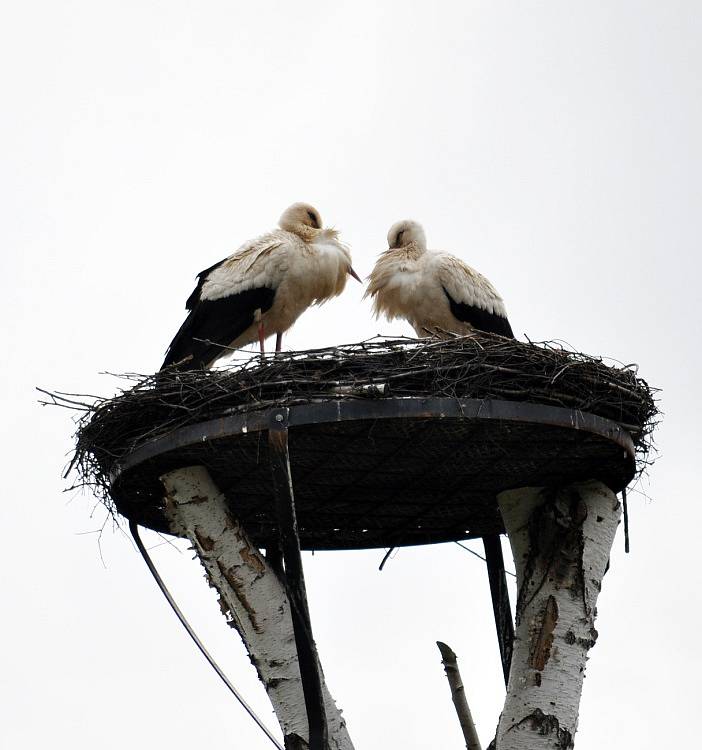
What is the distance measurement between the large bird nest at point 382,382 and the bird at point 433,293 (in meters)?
2.45

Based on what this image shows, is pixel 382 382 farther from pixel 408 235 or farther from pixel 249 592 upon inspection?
pixel 408 235

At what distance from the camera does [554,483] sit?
7.90 m

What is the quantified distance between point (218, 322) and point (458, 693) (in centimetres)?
313

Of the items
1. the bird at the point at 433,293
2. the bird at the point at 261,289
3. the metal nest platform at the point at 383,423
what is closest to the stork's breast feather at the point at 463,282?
the bird at the point at 433,293

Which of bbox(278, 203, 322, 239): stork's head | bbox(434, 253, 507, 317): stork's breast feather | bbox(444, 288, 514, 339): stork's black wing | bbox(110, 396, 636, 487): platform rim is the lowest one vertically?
bbox(110, 396, 636, 487): platform rim

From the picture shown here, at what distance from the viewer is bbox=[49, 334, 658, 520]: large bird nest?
6.75 meters

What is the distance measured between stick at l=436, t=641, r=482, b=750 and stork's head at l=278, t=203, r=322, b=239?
3472 millimetres

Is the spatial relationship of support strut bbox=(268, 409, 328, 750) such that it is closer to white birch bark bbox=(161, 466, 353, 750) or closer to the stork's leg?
white birch bark bbox=(161, 466, 353, 750)

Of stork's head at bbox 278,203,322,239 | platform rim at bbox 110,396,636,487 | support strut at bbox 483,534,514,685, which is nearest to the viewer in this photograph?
platform rim at bbox 110,396,636,487

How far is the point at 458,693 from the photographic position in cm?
833

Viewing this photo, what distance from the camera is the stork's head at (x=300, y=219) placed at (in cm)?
1020

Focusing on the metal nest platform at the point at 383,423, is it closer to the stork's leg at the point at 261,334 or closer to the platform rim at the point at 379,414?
the platform rim at the point at 379,414

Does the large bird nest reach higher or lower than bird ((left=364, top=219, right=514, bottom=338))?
lower

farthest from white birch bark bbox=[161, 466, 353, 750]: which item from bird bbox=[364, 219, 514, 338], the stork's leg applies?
bird bbox=[364, 219, 514, 338]
